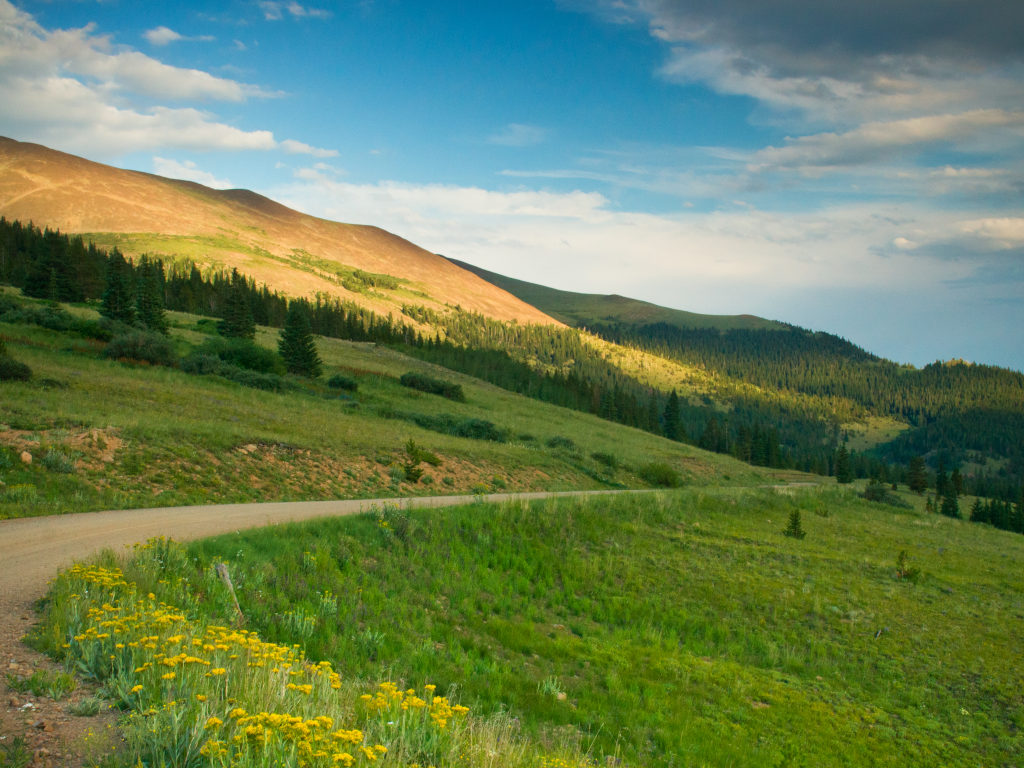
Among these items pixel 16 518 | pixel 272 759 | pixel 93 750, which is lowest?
pixel 16 518

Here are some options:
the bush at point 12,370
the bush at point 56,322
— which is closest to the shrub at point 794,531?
the bush at point 12,370

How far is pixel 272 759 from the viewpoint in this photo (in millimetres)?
3598

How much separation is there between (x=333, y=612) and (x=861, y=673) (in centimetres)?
960

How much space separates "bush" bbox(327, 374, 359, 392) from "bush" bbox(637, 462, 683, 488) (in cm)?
2430

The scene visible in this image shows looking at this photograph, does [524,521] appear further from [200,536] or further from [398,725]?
[398,725]

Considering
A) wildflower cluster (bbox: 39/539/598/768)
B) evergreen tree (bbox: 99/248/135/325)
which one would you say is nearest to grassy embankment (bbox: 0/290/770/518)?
evergreen tree (bbox: 99/248/135/325)

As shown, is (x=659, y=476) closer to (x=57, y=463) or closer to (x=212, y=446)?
(x=212, y=446)

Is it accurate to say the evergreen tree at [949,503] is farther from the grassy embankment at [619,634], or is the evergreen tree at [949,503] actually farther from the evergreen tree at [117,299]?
the evergreen tree at [117,299]

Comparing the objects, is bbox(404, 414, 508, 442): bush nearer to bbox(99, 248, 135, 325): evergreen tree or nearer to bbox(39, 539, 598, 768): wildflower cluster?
bbox(99, 248, 135, 325): evergreen tree

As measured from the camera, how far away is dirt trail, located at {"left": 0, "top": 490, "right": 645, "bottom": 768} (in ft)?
12.8

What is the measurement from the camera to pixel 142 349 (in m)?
35.2

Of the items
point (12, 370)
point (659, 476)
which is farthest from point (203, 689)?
point (659, 476)

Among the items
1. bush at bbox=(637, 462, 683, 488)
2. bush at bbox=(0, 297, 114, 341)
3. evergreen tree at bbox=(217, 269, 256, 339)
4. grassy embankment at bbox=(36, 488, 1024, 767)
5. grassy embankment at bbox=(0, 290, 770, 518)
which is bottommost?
bush at bbox=(637, 462, 683, 488)

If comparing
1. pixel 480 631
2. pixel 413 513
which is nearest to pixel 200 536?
pixel 413 513
